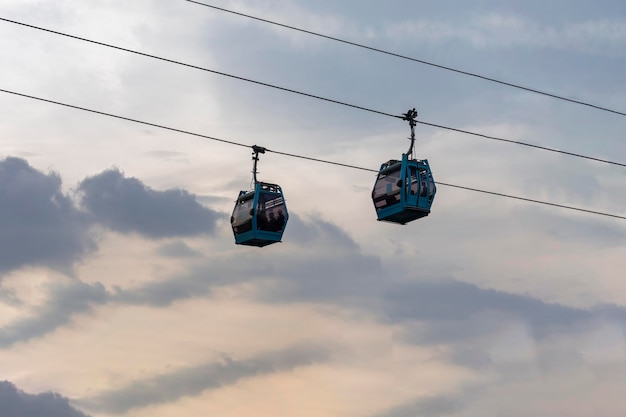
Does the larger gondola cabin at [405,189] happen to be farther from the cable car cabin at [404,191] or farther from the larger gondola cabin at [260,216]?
the larger gondola cabin at [260,216]

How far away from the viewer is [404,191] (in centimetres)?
3966

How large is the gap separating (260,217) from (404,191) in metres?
6.27

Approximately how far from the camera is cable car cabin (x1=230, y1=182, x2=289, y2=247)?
4194 centimetres

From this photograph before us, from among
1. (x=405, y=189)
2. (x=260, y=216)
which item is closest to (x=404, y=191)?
(x=405, y=189)

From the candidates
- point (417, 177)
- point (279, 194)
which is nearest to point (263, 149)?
point (279, 194)

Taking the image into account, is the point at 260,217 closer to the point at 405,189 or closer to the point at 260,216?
the point at 260,216

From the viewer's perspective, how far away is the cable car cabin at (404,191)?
39.8 meters

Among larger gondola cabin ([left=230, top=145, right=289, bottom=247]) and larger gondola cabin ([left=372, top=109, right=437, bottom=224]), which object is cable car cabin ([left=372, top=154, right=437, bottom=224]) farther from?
larger gondola cabin ([left=230, top=145, right=289, bottom=247])

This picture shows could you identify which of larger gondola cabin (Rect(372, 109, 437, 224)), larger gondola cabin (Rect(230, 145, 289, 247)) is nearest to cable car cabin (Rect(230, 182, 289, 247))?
larger gondola cabin (Rect(230, 145, 289, 247))

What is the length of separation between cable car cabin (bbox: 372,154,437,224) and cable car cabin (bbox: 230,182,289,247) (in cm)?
413

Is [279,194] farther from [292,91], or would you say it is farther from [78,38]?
[78,38]

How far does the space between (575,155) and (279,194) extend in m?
12.6

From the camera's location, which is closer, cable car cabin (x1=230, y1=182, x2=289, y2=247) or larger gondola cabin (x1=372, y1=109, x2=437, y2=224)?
larger gondola cabin (x1=372, y1=109, x2=437, y2=224)

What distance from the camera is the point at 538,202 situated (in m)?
38.2
